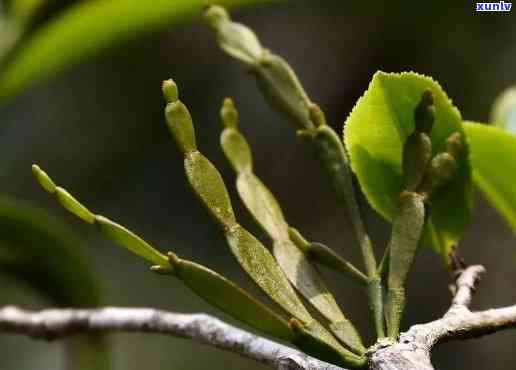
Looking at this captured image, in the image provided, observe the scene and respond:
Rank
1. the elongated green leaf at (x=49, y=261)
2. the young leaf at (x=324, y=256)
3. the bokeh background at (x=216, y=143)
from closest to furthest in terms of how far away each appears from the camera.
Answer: the young leaf at (x=324, y=256)
the elongated green leaf at (x=49, y=261)
the bokeh background at (x=216, y=143)

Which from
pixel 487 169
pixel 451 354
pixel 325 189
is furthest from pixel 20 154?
pixel 487 169

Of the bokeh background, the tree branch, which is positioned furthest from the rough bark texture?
the bokeh background

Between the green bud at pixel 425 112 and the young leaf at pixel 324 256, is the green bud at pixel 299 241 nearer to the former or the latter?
the young leaf at pixel 324 256

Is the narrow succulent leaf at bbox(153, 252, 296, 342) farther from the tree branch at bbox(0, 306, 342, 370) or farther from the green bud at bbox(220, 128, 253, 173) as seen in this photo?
the green bud at bbox(220, 128, 253, 173)

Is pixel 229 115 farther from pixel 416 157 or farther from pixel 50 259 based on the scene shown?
pixel 50 259

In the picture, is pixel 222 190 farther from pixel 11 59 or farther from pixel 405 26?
pixel 405 26

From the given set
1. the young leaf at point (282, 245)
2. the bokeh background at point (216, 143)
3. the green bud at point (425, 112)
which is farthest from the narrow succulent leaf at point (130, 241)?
the bokeh background at point (216, 143)

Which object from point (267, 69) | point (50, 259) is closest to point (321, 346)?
point (267, 69)
